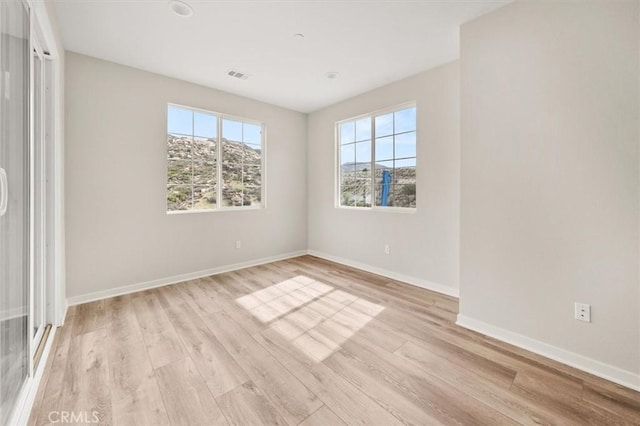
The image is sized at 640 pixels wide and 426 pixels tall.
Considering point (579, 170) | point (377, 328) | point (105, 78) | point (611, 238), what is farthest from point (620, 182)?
point (105, 78)

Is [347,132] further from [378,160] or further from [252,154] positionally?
[252,154]

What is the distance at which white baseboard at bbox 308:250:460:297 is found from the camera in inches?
124

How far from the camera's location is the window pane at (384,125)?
3794 millimetres

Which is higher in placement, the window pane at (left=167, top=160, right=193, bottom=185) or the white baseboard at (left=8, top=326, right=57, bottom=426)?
the window pane at (left=167, top=160, right=193, bottom=185)

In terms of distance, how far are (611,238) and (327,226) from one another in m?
3.50

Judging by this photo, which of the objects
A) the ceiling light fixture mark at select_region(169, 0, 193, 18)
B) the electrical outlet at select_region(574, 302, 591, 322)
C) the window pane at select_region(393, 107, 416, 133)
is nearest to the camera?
the electrical outlet at select_region(574, 302, 591, 322)

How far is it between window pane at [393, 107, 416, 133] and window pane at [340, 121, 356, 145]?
0.81 m

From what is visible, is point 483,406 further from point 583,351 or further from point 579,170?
point 579,170

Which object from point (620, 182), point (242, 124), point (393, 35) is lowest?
point (620, 182)

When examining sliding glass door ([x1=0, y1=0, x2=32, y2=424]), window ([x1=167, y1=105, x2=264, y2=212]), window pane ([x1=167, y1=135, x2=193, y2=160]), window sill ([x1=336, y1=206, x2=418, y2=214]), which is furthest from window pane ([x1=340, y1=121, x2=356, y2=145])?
sliding glass door ([x1=0, y1=0, x2=32, y2=424])

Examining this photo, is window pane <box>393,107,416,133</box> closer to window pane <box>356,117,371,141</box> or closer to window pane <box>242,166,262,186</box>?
window pane <box>356,117,371,141</box>

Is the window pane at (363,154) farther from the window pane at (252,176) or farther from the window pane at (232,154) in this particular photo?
the window pane at (232,154)

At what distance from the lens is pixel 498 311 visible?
2225mm

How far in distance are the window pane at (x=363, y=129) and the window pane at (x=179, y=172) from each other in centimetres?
255
